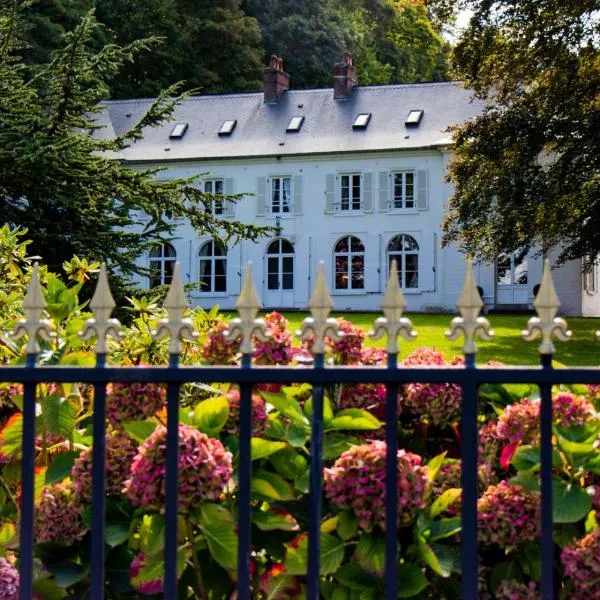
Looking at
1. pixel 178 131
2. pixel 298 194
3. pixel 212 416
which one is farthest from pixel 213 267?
pixel 212 416

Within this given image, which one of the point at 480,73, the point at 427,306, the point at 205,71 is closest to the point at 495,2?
the point at 480,73

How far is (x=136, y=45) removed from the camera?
829 centimetres

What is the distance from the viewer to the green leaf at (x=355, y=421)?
2.24 m

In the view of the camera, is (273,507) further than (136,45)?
No

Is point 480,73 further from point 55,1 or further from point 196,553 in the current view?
point 55,1

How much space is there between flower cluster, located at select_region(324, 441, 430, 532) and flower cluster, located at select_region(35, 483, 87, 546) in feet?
2.06

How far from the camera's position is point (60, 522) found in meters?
2.27

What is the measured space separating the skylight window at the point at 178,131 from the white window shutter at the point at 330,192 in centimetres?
612

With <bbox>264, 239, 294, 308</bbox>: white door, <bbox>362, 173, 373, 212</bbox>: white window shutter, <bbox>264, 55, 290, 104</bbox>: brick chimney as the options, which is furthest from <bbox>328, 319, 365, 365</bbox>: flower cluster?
<bbox>264, 55, 290, 104</bbox>: brick chimney

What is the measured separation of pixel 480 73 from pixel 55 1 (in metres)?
21.3

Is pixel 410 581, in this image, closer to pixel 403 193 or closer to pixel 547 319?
pixel 547 319

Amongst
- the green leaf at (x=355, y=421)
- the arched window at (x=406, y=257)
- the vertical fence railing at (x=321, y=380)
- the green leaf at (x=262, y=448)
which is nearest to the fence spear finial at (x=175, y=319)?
the vertical fence railing at (x=321, y=380)

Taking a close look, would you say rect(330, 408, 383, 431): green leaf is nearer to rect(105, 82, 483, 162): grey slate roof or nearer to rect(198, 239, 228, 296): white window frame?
rect(105, 82, 483, 162): grey slate roof

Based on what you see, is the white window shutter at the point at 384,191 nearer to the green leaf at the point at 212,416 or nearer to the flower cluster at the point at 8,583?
the green leaf at the point at 212,416
